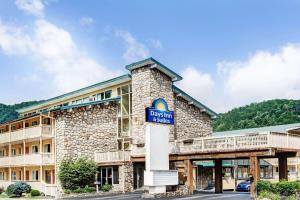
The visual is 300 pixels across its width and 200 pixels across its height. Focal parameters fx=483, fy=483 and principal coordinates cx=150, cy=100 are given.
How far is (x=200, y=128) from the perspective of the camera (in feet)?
163

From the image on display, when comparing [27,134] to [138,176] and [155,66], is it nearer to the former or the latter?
[138,176]

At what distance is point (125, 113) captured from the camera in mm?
45750

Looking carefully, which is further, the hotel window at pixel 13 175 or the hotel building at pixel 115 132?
the hotel window at pixel 13 175

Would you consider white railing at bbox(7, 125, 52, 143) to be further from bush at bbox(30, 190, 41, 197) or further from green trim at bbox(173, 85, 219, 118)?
green trim at bbox(173, 85, 219, 118)

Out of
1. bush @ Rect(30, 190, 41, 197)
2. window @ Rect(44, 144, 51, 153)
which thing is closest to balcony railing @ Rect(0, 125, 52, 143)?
window @ Rect(44, 144, 51, 153)

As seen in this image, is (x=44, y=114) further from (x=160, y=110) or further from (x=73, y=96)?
(x=160, y=110)

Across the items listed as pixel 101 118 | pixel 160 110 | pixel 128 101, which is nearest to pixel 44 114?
pixel 101 118

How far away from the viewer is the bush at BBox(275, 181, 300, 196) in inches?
1091

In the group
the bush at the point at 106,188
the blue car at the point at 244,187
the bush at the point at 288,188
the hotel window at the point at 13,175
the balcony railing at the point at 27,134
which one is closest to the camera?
the bush at the point at 288,188

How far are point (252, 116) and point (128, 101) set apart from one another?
252 ft

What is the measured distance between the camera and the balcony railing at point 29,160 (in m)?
42.9

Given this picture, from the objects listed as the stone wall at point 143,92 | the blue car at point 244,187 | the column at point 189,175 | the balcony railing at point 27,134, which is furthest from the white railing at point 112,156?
the blue car at point 244,187

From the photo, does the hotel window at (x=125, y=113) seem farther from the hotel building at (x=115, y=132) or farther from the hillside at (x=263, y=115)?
the hillside at (x=263, y=115)

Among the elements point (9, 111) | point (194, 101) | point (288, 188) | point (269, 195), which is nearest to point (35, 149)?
point (194, 101)
